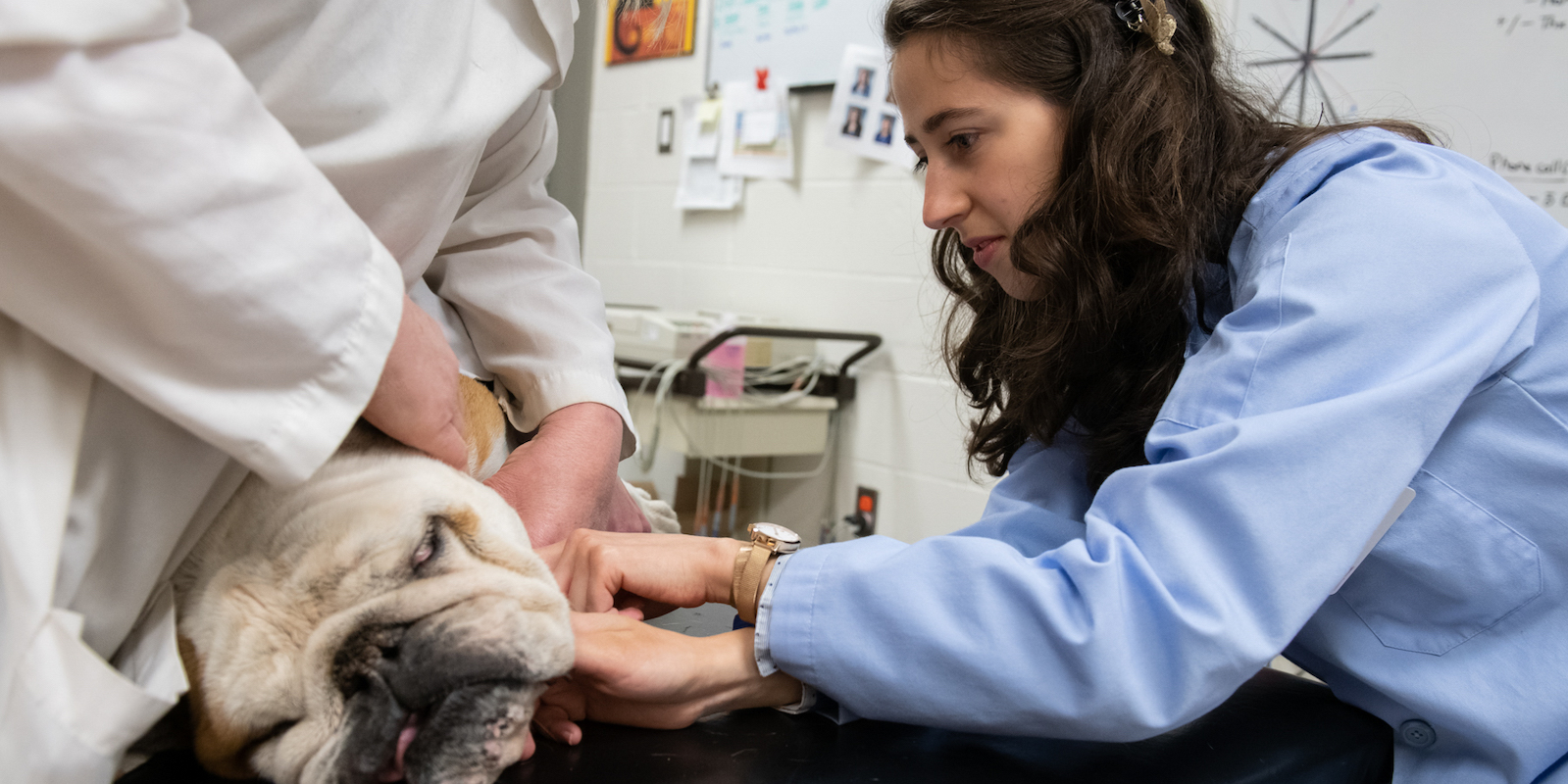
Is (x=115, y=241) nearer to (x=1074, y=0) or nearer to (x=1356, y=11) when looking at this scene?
(x=1074, y=0)

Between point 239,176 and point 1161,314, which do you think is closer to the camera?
point 239,176

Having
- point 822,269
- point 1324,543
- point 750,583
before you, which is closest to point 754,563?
point 750,583

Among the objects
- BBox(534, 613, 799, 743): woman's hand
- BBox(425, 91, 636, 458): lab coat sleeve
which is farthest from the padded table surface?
BBox(425, 91, 636, 458): lab coat sleeve

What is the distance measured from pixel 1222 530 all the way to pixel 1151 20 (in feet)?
1.69

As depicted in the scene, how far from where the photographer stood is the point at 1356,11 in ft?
6.10

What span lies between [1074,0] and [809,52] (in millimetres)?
1974

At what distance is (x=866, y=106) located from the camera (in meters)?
2.62

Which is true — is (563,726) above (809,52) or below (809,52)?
below

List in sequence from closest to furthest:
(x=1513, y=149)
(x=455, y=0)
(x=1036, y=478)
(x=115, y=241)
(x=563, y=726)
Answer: (x=115, y=241) < (x=563, y=726) < (x=455, y=0) < (x=1036, y=478) < (x=1513, y=149)

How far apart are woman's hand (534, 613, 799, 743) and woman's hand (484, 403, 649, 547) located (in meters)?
0.16

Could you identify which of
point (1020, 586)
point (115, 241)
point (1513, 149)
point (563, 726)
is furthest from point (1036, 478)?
point (1513, 149)

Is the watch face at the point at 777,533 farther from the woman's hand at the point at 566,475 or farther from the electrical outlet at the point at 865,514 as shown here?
the electrical outlet at the point at 865,514

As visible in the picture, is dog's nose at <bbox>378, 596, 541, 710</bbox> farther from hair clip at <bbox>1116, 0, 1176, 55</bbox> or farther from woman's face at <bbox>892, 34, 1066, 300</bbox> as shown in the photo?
hair clip at <bbox>1116, 0, 1176, 55</bbox>

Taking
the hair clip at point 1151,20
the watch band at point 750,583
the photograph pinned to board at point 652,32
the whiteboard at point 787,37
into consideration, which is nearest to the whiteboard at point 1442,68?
the hair clip at point 1151,20
